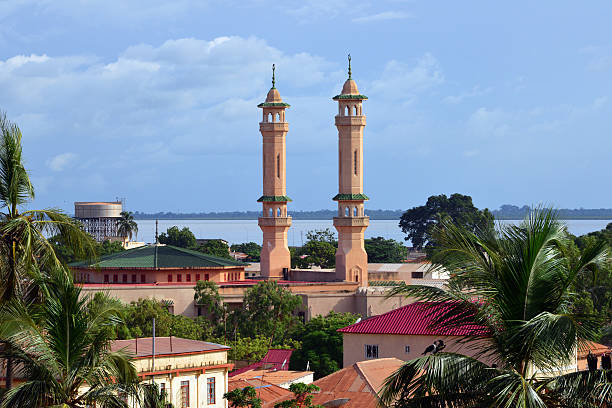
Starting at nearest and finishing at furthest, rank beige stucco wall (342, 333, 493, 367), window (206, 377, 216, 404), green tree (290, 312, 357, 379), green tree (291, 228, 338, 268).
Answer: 1. window (206, 377, 216, 404)
2. beige stucco wall (342, 333, 493, 367)
3. green tree (290, 312, 357, 379)
4. green tree (291, 228, 338, 268)

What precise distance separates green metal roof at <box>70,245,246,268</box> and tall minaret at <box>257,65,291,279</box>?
312 cm

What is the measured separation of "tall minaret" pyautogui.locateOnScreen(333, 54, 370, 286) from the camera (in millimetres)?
88188

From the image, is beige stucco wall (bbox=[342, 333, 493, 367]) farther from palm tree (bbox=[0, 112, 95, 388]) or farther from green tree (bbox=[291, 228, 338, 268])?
green tree (bbox=[291, 228, 338, 268])

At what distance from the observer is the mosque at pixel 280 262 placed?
81.6 metres

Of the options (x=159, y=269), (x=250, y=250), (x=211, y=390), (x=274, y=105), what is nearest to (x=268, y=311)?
(x=159, y=269)

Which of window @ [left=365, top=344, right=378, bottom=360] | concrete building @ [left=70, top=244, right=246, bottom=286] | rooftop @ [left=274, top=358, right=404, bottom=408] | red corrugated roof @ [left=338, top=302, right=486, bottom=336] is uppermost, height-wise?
concrete building @ [left=70, top=244, right=246, bottom=286]

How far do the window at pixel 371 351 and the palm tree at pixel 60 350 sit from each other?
32.1 m

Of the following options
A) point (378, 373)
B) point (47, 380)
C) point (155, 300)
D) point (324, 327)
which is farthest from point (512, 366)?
point (155, 300)

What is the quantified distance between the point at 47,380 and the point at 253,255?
480 feet

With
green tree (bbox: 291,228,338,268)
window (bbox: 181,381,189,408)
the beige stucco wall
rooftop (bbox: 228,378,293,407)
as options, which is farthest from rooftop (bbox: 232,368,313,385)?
green tree (bbox: 291,228,338,268)

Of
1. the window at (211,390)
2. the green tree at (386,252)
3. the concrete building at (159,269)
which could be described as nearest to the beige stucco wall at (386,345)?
the window at (211,390)

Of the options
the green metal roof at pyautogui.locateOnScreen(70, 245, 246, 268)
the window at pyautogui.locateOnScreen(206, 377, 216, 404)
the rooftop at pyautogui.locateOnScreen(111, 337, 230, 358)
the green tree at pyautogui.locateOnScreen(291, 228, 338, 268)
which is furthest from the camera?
the green tree at pyautogui.locateOnScreen(291, 228, 338, 268)

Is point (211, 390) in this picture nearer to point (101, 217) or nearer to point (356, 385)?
point (356, 385)

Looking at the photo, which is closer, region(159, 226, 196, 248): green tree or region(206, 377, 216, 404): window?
region(206, 377, 216, 404): window
